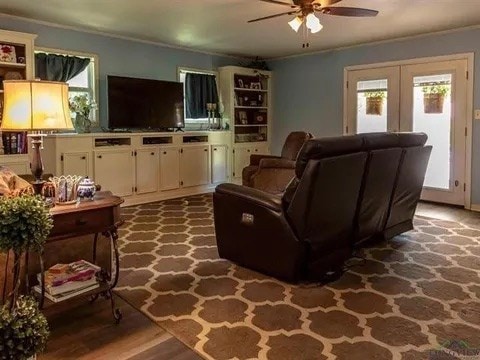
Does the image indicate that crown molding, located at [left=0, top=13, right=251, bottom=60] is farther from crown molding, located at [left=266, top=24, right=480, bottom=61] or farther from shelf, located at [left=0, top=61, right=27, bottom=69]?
crown molding, located at [left=266, top=24, right=480, bottom=61]

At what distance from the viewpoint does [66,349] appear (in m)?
2.11

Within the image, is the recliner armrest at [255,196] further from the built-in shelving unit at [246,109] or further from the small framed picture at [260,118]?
the small framed picture at [260,118]

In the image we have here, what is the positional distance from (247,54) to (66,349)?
6.09 m

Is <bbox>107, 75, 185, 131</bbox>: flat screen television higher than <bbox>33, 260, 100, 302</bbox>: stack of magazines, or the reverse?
<bbox>107, 75, 185, 131</bbox>: flat screen television

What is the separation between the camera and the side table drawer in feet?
6.98

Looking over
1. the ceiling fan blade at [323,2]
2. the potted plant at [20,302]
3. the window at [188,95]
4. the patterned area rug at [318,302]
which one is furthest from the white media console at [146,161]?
the potted plant at [20,302]

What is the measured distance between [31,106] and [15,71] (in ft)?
10.0

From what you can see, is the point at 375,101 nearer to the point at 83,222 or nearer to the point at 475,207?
the point at 475,207

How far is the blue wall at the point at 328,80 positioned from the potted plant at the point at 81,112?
11.8ft

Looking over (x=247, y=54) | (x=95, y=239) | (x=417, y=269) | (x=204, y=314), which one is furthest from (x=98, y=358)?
→ (x=247, y=54)

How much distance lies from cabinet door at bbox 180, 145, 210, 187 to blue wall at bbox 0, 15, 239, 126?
1200mm

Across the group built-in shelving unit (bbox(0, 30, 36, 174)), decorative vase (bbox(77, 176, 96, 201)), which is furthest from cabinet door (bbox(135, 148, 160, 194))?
decorative vase (bbox(77, 176, 96, 201))

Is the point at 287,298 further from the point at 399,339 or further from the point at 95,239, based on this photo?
the point at 95,239

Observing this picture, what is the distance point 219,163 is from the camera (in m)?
6.80
